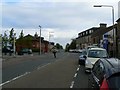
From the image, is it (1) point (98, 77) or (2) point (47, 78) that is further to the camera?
(2) point (47, 78)

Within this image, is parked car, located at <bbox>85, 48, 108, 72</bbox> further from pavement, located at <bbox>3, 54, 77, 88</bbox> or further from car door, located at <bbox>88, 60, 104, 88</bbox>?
car door, located at <bbox>88, 60, 104, 88</bbox>

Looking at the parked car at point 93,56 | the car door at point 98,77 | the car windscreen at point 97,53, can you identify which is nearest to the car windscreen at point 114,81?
the car door at point 98,77

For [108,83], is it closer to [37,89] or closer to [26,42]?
[37,89]

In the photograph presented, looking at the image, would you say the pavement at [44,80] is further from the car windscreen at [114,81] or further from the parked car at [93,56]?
the car windscreen at [114,81]

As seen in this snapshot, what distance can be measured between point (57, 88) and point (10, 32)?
79.9 meters

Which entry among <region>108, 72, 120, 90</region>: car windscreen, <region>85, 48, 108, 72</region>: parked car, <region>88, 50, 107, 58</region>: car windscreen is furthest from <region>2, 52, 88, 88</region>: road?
<region>108, 72, 120, 90</region>: car windscreen

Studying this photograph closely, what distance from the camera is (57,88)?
12.4 m

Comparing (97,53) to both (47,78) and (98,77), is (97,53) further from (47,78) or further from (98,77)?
(98,77)

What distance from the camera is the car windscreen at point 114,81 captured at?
5992mm

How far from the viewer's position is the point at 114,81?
6.13 meters

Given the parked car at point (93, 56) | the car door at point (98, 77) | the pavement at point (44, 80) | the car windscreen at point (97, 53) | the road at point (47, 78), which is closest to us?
the car door at point (98, 77)

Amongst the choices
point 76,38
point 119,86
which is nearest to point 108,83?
point 119,86

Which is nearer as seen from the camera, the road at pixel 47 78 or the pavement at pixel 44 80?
the pavement at pixel 44 80

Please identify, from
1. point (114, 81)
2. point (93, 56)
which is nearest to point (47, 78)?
point (93, 56)
